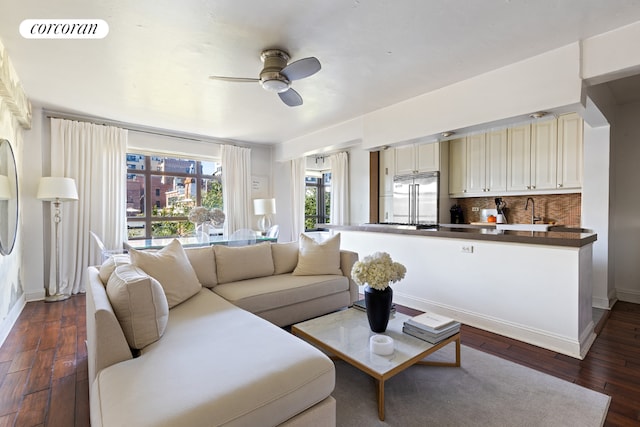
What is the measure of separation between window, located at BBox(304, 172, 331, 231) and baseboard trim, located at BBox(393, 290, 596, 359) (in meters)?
4.14

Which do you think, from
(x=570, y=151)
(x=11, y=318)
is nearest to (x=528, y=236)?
(x=570, y=151)

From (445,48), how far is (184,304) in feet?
9.36

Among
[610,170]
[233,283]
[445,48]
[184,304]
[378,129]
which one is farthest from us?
[378,129]

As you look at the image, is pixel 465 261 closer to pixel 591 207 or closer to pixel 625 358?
pixel 625 358

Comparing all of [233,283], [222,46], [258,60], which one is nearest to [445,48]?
[258,60]

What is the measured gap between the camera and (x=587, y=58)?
7.70 ft

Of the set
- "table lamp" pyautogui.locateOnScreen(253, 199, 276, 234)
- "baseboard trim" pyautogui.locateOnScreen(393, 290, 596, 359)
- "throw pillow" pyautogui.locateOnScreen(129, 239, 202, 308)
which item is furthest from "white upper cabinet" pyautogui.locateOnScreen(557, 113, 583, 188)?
"throw pillow" pyautogui.locateOnScreen(129, 239, 202, 308)

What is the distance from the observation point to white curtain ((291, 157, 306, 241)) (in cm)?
639

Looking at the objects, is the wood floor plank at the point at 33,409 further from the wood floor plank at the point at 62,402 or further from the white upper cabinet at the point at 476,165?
the white upper cabinet at the point at 476,165

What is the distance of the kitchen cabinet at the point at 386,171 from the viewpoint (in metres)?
5.70

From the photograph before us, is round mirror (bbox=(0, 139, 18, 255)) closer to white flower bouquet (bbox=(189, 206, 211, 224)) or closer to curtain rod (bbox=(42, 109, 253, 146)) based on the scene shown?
curtain rod (bbox=(42, 109, 253, 146))

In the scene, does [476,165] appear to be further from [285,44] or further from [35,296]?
[35,296]

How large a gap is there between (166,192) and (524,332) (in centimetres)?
533

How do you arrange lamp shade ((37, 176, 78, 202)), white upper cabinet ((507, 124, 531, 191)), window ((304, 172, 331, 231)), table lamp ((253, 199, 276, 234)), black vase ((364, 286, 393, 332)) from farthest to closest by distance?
window ((304, 172, 331, 231)), table lamp ((253, 199, 276, 234)), white upper cabinet ((507, 124, 531, 191)), lamp shade ((37, 176, 78, 202)), black vase ((364, 286, 393, 332))
